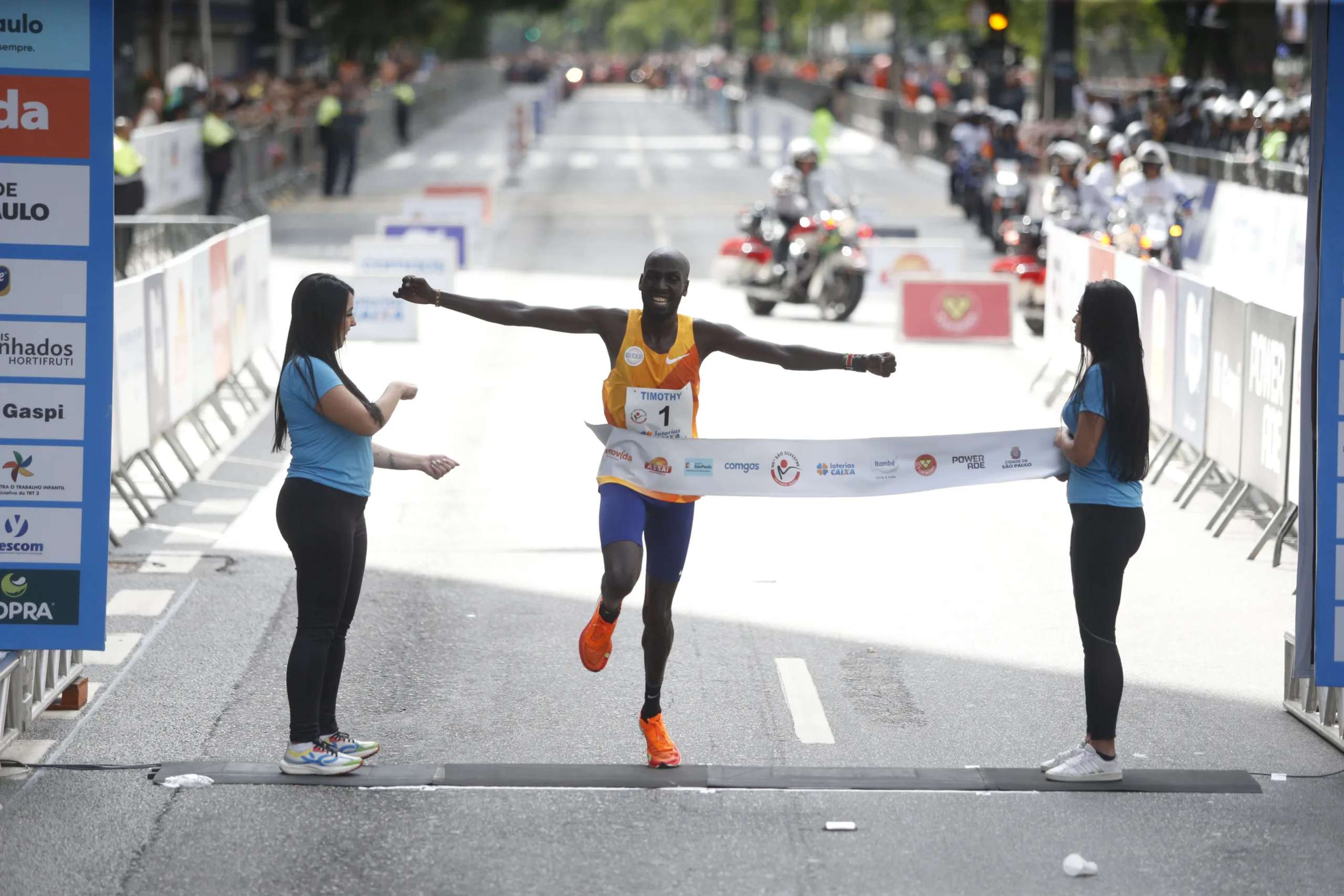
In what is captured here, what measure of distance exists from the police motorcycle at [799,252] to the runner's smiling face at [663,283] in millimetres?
14777

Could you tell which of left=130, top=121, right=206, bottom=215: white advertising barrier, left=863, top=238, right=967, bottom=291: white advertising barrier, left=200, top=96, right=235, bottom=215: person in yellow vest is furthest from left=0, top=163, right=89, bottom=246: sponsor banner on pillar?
left=200, top=96, right=235, bottom=215: person in yellow vest

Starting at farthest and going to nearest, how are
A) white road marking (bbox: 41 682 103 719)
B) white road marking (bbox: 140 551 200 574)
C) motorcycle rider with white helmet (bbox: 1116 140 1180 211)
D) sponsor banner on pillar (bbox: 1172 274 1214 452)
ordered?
motorcycle rider with white helmet (bbox: 1116 140 1180 211) < sponsor banner on pillar (bbox: 1172 274 1214 452) < white road marking (bbox: 140 551 200 574) < white road marking (bbox: 41 682 103 719)

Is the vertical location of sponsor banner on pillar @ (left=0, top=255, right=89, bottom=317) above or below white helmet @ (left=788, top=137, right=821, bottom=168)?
below

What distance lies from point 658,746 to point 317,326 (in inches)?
80.6

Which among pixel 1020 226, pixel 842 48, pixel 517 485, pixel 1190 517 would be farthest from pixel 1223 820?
pixel 842 48

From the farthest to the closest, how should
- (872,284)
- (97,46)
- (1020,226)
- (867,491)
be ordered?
(872,284), (1020,226), (867,491), (97,46)

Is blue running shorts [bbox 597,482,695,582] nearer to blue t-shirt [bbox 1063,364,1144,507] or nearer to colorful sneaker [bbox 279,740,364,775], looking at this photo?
colorful sneaker [bbox 279,740,364,775]

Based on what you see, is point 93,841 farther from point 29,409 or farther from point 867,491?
point 867,491

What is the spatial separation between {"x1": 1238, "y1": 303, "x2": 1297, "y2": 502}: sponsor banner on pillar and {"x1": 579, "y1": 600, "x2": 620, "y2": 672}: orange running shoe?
5.24m

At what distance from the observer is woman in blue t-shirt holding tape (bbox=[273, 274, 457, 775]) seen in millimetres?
7043

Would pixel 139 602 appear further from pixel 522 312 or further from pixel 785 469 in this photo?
pixel 785 469

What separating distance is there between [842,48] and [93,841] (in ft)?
557

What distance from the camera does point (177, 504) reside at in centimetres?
1281

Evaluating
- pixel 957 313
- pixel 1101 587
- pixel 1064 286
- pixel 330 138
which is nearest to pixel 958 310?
pixel 957 313
